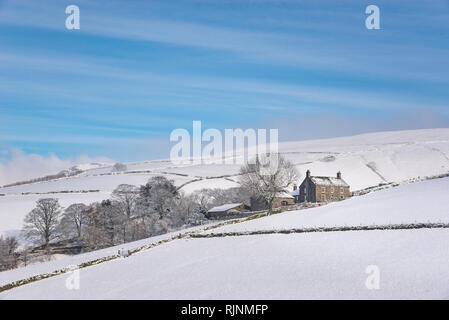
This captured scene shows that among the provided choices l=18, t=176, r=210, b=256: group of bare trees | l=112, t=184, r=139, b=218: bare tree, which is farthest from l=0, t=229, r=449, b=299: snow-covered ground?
l=112, t=184, r=139, b=218: bare tree

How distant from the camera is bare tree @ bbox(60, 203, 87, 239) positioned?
99.1 m

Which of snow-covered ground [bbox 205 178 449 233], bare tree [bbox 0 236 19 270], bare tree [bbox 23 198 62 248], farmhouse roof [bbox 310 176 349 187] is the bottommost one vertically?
bare tree [bbox 0 236 19 270]

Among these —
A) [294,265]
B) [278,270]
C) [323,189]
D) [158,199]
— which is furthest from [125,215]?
[278,270]

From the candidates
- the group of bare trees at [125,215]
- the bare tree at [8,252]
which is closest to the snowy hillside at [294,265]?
the group of bare trees at [125,215]

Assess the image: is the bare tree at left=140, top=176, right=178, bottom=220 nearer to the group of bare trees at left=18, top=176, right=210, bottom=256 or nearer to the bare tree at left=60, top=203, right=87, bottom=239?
the group of bare trees at left=18, top=176, right=210, bottom=256

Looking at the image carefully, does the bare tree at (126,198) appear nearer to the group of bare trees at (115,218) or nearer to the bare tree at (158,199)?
the group of bare trees at (115,218)

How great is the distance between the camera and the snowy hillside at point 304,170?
11681 centimetres

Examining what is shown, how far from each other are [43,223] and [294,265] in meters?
72.9

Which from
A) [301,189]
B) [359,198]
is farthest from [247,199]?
[359,198]

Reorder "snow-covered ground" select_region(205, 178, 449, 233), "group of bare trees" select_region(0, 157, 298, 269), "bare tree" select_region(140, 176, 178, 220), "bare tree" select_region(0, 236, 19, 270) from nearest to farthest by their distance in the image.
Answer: "snow-covered ground" select_region(205, 178, 449, 233)
"group of bare trees" select_region(0, 157, 298, 269)
"bare tree" select_region(0, 236, 19, 270)
"bare tree" select_region(140, 176, 178, 220)

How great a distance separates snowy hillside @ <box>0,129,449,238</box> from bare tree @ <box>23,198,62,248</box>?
2982mm

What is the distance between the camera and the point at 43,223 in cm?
9812

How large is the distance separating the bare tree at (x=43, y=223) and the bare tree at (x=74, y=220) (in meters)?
1.56

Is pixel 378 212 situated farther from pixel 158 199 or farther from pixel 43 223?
pixel 43 223
